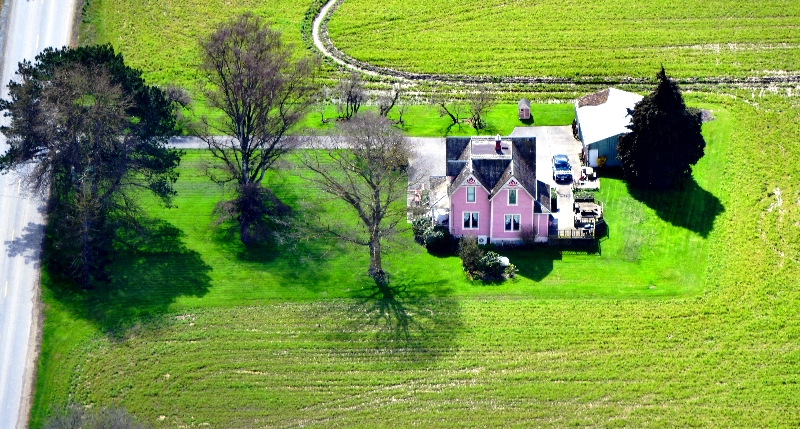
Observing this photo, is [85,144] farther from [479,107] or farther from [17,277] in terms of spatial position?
[479,107]

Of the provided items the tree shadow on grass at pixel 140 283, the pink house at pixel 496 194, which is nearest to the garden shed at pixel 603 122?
the pink house at pixel 496 194

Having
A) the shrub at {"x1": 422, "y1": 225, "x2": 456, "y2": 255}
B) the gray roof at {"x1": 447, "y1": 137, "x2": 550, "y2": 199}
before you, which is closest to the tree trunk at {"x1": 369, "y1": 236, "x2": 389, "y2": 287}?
the shrub at {"x1": 422, "y1": 225, "x2": 456, "y2": 255}

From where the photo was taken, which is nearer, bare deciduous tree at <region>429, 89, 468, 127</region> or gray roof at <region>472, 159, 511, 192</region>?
gray roof at <region>472, 159, 511, 192</region>

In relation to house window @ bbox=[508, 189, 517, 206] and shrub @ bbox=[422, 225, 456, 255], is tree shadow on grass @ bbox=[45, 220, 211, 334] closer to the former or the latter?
shrub @ bbox=[422, 225, 456, 255]

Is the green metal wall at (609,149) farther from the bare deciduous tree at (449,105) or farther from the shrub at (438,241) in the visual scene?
the shrub at (438,241)

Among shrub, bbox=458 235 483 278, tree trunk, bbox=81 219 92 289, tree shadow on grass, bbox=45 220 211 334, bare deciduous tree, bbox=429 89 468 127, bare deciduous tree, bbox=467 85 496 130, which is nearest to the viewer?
tree shadow on grass, bbox=45 220 211 334
